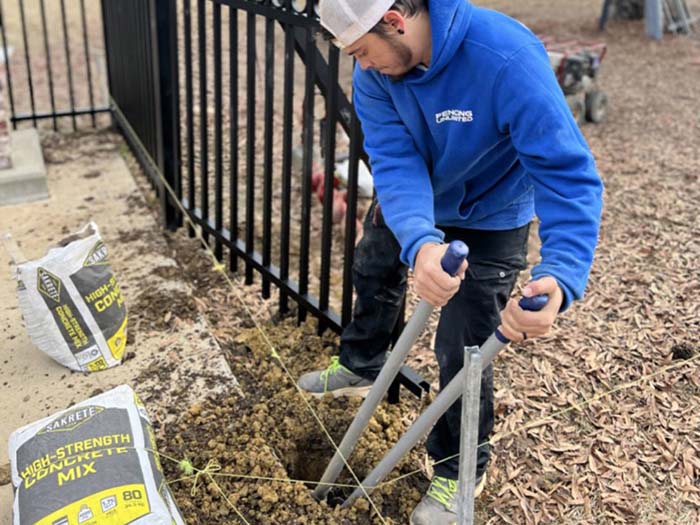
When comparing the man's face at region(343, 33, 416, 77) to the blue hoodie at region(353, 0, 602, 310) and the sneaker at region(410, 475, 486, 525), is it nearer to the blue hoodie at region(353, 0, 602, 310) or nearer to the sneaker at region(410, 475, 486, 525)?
the blue hoodie at region(353, 0, 602, 310)

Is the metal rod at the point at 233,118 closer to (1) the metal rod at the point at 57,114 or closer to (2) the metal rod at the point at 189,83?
(2) the metal rod at the point at 189,83

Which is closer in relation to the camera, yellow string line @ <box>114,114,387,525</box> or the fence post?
yellow string line @ <box>114,114,387,525</box>

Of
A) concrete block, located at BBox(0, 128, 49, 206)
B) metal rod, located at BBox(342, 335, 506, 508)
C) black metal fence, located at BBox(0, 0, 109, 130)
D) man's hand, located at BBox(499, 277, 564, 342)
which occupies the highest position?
man's hand, located at BBox(499, 277, 564, 342)

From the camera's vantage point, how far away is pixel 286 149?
10.6 ft

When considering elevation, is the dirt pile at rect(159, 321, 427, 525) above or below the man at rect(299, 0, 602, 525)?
below

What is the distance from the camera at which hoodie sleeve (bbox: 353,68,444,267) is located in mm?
2070

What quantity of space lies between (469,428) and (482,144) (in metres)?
0.83

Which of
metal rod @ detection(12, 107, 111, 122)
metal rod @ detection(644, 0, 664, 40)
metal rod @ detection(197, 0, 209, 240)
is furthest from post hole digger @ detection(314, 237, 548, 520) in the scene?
metal rod @ detection(644, 0, 664, 40)

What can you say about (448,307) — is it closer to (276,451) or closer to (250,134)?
(276,451)

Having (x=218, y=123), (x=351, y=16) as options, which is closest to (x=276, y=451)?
(x=351, y=16)

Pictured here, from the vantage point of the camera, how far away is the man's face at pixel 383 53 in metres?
1.92

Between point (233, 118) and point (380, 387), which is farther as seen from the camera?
point (233, 118)

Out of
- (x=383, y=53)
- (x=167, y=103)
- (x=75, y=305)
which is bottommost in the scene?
(x=75, y=305)

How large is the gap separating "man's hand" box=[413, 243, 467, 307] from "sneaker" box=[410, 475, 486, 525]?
905mm
